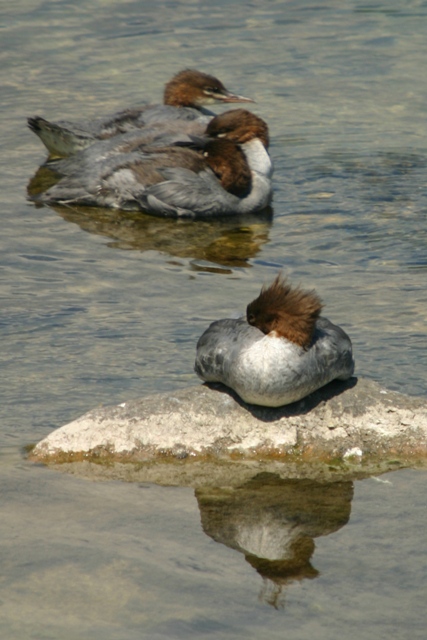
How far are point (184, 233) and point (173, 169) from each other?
68cm

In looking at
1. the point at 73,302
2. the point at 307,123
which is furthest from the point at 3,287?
the point at 307,123

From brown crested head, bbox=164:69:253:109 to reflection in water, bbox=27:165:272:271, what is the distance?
2272mm

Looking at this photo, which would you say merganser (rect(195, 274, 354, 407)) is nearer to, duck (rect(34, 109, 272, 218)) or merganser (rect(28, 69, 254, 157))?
duck (rect(34, 109, 272, 218))

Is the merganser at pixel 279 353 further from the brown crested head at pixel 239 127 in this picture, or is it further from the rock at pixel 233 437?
the brown crested head at pixel 239 127

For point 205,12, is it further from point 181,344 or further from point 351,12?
point 181,344

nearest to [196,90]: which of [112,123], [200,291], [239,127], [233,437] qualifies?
[112,123]

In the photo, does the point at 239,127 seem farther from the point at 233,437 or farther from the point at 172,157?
the point at 233,437

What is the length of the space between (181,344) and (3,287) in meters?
1.80

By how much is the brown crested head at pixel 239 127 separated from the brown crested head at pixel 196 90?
1096 millimetres

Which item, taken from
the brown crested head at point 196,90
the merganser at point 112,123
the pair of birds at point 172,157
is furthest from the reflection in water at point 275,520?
the brown crested head at point 196,90

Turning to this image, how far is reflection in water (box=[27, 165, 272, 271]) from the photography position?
8.98 metres

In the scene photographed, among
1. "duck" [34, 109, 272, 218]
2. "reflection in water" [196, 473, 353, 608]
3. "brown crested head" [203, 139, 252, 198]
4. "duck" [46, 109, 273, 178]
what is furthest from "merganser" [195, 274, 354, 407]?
"duck" [46, 109, 273, 178]

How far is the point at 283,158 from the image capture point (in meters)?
11.1

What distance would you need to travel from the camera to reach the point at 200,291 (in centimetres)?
800
